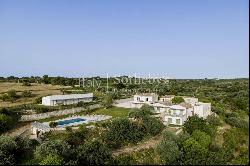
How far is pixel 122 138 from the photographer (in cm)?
3694

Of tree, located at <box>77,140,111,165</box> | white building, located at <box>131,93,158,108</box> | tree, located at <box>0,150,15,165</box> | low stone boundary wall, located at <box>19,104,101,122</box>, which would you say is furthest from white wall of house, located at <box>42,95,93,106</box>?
tree, located at <box>77,140,111,165</box>

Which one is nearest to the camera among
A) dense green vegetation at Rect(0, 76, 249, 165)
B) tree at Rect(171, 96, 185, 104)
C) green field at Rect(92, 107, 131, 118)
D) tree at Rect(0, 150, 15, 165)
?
dense green vegetation at Rect(0, 76, 249, 165)

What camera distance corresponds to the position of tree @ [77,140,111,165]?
2620 cm

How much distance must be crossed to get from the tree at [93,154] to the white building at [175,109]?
1703cm

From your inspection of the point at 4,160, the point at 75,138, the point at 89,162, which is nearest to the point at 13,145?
the point at 4,160

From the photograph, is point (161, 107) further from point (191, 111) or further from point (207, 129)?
point (207, 129)

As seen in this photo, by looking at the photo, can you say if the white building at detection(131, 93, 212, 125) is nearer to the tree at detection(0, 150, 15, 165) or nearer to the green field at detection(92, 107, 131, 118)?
the green field at detection(92, 107, 131, 118)

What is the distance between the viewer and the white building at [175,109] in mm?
45312

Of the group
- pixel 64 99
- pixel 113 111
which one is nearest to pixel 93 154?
pixel 113 111

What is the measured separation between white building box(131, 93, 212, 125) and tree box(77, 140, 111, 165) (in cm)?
1703

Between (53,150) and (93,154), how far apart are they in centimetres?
388

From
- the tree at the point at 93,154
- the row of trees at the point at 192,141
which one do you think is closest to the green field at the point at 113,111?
the row of trees at the point at 192,141

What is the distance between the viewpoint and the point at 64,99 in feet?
191

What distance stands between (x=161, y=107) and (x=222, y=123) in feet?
39.9
